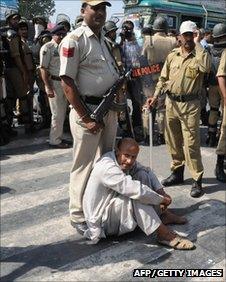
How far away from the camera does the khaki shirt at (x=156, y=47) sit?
633 centimetres

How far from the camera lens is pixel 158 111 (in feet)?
21.4

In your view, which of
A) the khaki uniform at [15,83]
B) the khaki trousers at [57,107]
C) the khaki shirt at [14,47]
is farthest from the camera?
the khaki uniform at [15,83]

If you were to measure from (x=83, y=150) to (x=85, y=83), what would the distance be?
0.57 metres

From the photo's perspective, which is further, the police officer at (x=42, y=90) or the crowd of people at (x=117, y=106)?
the police officer at (x=42, y=90)

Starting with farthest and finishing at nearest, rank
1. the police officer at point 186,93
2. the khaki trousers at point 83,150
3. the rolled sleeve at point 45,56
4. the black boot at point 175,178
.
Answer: the rolled sleeve at point 45,56 → the black boot at point 175,178 → the police officer at point 186,93 → the khaki trousers at point 83,150

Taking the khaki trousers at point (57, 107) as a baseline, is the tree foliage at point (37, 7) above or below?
above

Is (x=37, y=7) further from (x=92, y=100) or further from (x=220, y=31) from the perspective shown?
(x=92, y=100)

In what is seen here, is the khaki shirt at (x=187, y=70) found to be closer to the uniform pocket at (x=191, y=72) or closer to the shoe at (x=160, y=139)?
the uniform pocket at (x=191, y=72)

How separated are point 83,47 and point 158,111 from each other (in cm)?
335

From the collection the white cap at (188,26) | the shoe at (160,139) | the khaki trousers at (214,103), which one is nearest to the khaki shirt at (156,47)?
the khaki trousers at (214,103)

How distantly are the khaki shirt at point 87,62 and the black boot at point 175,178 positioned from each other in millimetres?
1729

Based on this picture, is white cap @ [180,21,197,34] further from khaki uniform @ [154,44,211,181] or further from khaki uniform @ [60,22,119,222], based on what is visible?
khaki uniform @ [60,22,119,222]

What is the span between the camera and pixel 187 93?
4398 mm

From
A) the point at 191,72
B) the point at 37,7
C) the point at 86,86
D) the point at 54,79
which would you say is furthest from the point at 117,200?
the point at 37,7
